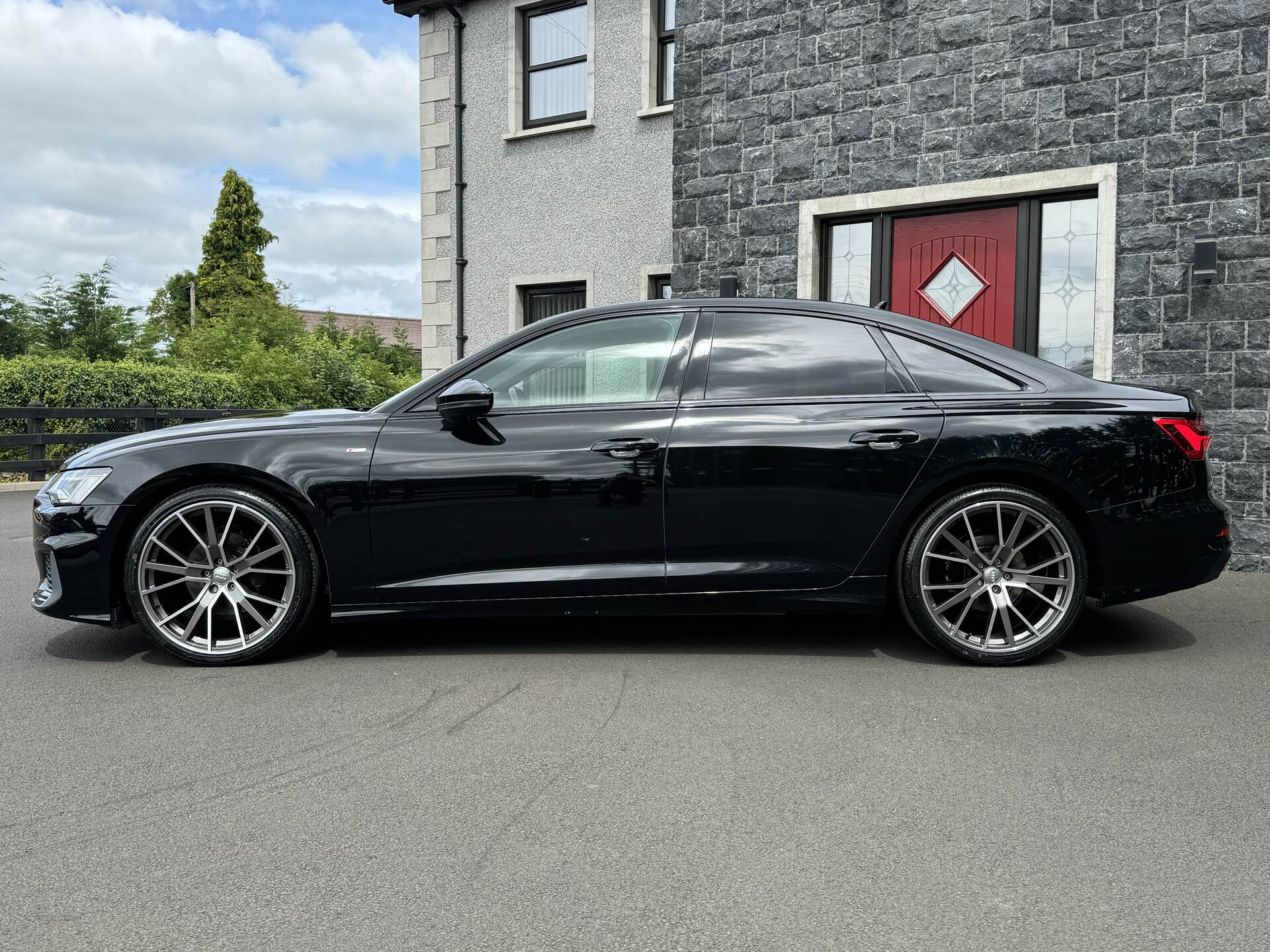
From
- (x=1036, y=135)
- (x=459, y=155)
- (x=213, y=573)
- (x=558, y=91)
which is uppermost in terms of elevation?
(x=558, y=91)

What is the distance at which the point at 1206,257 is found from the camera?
26.5 feet

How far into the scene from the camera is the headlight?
4953mm

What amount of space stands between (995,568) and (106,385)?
53.1 ft

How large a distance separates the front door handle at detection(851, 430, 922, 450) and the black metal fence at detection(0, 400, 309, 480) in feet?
39.4

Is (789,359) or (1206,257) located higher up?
(1206,257)

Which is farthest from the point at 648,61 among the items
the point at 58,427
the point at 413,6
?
the point at 58,427

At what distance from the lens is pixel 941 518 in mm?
4934

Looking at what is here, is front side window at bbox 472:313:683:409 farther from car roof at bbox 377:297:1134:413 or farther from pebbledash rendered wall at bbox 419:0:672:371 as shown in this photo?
pebbledash rendered wall at bbox 419:0:672:371

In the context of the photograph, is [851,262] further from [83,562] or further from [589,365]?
[83,562]

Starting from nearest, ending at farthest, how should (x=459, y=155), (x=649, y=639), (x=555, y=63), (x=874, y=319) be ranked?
1. (x=874, y=319)
2. (x=649, y=639)
3. (x=555, y=63)
4. (x=459, y=155)

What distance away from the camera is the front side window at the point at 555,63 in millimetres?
13836

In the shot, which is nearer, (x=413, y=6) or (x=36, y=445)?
(x=413, y=6)

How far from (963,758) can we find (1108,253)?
6.06 m

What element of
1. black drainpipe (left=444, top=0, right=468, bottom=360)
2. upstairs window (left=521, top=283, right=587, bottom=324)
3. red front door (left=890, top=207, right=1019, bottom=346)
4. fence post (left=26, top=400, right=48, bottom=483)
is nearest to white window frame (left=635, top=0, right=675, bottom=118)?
upstairs window (left=521, top=283, right=587, bottom=324)
